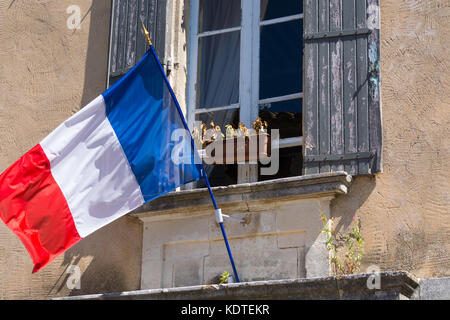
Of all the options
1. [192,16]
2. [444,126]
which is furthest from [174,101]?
[444,126]

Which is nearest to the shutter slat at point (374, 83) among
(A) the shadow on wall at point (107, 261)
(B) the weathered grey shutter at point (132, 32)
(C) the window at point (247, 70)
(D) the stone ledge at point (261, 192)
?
(D) the stone ledge at point (261, 192)

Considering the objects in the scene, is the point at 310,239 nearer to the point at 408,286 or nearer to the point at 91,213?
the point at 408,286

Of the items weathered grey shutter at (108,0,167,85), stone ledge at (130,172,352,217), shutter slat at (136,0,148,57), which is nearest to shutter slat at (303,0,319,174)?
stone ledge at (130,172,352,217)

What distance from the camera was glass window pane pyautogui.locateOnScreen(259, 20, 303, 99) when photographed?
6152mm

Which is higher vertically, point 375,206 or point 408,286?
point 375,206

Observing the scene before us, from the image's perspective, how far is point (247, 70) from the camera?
6.22 meters

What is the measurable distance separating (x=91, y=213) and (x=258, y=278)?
1054mm

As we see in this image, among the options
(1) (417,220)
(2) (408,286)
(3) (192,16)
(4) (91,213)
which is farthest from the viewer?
(3) (192,16)

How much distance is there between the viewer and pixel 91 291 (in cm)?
587

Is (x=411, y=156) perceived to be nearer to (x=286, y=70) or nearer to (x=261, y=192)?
(x=261, y=192)

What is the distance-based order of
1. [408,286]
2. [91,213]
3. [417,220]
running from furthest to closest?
[91,213], [417,220], [408,286]

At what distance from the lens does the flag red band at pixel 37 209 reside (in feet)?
17.9

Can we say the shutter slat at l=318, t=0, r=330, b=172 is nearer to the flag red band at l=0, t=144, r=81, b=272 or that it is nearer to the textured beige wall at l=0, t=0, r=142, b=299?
the textured beige wall at l=0, t=0, r=142, b=299

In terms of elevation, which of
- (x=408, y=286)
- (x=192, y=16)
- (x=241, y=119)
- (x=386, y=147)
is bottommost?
(x=408, y=286)
